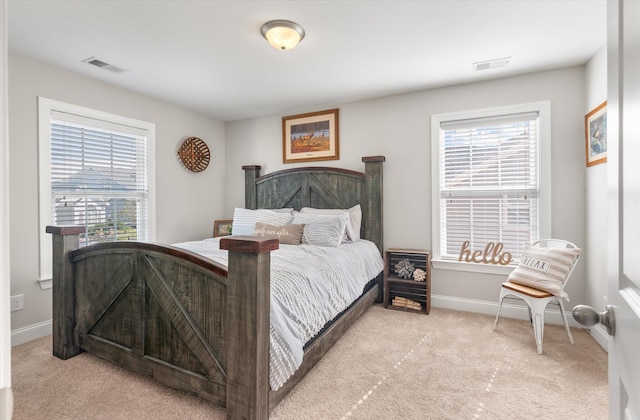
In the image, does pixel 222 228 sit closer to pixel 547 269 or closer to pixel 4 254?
pixel 547 269

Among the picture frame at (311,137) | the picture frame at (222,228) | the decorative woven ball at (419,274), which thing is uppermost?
the picture frame at (311,137)

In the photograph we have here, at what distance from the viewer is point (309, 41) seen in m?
2.38

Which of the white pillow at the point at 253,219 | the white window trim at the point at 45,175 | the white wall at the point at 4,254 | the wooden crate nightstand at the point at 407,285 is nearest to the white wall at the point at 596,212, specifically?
the wooden crate nightstand at the point at 407,285

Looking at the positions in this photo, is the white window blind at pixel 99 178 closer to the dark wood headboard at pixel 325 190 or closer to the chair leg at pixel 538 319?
→ the dark wood headboard at pixel 325 190

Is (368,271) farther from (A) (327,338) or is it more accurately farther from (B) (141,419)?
(B) (141,419)

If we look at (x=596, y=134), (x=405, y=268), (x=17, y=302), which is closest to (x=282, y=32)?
(x=405, y=268)

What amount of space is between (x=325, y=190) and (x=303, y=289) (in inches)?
81.1

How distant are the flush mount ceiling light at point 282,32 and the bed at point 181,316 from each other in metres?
1.51

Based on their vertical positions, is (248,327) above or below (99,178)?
below

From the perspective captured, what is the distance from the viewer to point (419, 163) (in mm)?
3459

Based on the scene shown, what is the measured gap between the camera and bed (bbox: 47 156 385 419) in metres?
1.48

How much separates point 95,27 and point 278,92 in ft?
5.64

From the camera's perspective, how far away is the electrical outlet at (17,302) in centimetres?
255

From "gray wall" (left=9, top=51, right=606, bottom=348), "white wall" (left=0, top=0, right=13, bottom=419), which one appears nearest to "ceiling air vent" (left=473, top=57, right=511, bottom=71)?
"gray wall" (left=9, top=51, right=606, bottom=348)
